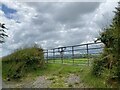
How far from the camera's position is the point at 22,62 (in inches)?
703

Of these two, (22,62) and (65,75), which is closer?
(65,75)

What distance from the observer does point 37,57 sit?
18172mm

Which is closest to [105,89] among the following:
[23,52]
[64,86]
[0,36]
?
[64,86]

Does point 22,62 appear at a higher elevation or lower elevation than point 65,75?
higher

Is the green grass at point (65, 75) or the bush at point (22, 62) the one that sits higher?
the bush at point (22, 62)

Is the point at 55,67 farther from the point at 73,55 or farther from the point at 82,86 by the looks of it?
the point at 82,86

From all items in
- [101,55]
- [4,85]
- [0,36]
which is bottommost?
[4,85]

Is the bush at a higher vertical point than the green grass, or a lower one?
higher

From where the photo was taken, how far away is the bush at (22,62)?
17.2 meters

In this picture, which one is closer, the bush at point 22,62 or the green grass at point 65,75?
the green grass at point 65,75

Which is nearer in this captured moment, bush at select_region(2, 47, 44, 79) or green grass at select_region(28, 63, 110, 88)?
green grass at select_region(28, 63, 110, 88)

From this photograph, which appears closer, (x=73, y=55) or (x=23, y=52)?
(x=73, y=55)

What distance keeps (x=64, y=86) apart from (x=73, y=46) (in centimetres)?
531

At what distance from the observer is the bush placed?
17188mm
